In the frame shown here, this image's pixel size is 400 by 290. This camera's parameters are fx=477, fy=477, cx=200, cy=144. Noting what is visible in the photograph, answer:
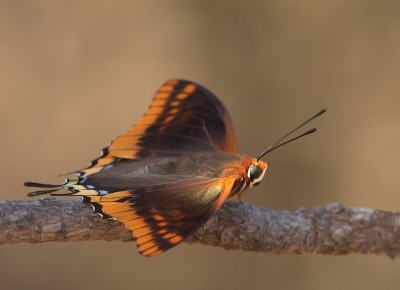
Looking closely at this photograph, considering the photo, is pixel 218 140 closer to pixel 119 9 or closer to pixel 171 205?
pixel 171 205

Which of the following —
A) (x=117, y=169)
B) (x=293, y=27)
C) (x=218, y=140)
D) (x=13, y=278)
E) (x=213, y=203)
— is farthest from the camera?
(x=293, y=27)

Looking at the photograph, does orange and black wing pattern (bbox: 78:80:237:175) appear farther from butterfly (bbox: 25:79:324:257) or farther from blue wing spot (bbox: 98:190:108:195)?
blue wing spot (bbox: 98:190:108:195)

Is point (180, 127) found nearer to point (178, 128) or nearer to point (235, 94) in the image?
point (178, 128)

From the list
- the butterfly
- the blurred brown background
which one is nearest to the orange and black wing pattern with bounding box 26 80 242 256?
the butterfly

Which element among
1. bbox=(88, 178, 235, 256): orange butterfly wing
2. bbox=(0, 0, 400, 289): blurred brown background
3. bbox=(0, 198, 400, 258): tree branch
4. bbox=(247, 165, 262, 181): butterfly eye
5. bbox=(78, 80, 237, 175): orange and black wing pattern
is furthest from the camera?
bbox=(0, 0, 400, 289): blurred brown background

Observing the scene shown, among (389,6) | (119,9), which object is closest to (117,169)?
(119,9)

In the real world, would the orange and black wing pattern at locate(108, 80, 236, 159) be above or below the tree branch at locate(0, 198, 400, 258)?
above

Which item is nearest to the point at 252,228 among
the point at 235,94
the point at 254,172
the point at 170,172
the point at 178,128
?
the point at 254,172
